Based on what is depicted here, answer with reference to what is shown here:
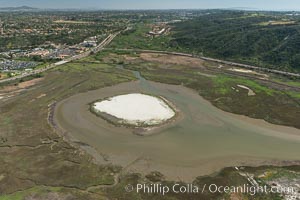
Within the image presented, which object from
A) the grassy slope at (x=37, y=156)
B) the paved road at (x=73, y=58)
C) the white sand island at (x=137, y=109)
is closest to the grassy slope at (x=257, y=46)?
the paved road at (x=73, y=58)

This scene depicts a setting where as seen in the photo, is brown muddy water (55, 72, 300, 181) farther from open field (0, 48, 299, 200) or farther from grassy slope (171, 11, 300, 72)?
grassy slope (171, 11, 300, 72)

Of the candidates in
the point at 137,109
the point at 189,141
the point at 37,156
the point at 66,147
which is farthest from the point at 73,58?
the point at 189,141

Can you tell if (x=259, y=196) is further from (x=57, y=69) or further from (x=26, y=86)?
(x=57, y=69)

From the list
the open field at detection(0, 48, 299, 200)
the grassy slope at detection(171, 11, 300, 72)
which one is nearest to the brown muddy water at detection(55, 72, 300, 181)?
the open field at detection(0, 48, 299, 200)

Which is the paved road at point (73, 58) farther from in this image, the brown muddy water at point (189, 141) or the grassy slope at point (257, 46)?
the grassy slope at point (257, 46)

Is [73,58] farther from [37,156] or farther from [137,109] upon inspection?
[37,156]

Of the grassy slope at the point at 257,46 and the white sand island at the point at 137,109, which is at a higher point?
the grassy slope at the point at 257,46

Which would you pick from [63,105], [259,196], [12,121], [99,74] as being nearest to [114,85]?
[99,74]
